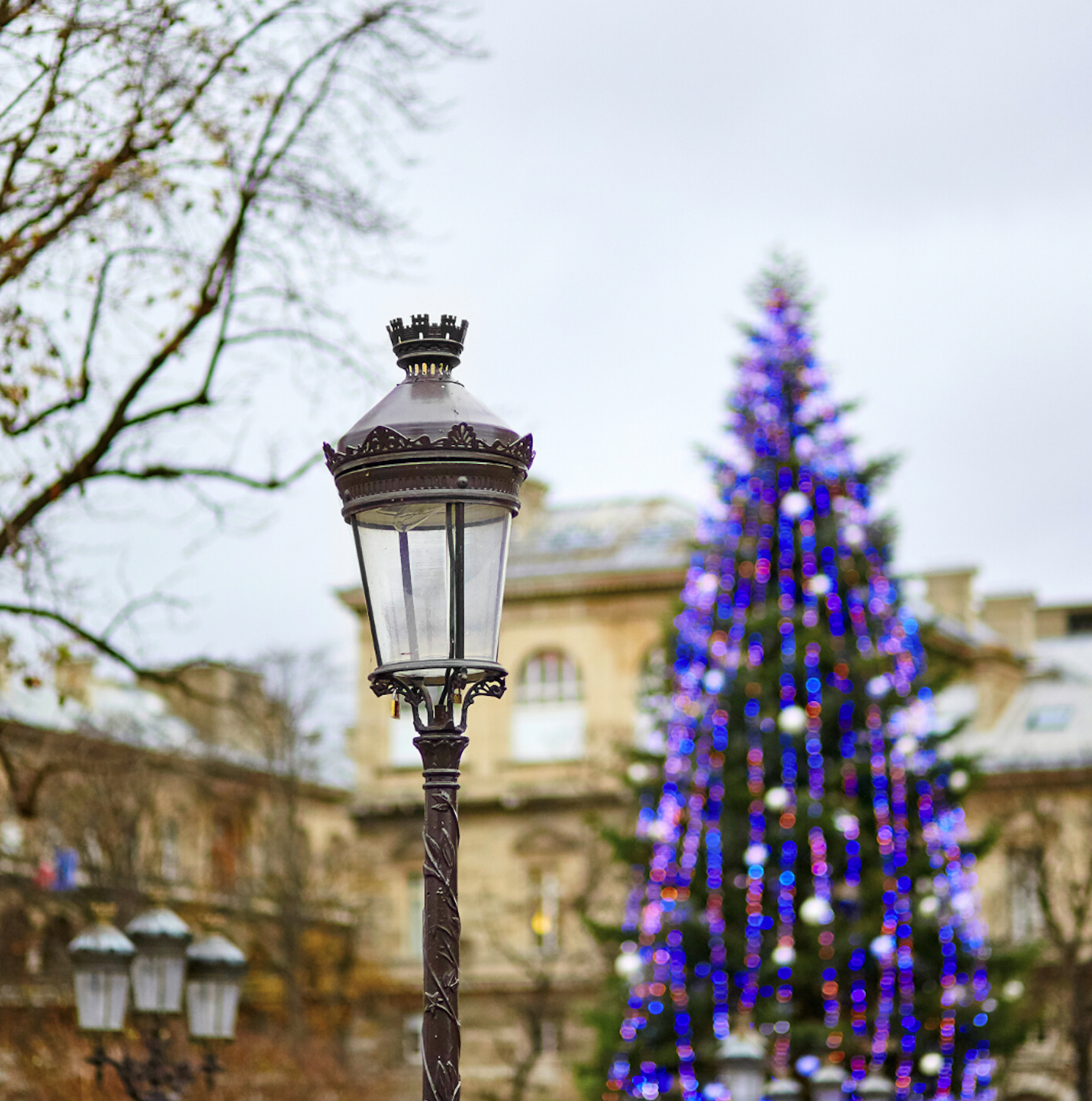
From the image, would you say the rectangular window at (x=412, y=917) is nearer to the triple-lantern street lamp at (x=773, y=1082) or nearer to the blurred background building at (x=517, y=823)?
the blurred background building at (x=517, y=823)

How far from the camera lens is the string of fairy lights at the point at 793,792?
2220 centimetres

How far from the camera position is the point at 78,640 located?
13539 millimetres

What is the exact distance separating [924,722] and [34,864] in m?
19.2

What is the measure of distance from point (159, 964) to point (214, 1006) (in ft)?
1.87

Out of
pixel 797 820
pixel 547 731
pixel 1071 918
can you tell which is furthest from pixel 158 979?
pixel 547 731

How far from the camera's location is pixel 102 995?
541 inches

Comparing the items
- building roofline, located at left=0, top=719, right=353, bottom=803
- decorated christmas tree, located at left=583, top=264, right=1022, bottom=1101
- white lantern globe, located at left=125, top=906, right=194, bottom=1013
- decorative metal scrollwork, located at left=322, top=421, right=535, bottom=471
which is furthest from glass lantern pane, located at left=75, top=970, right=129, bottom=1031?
decorated christmas tree, located at left=583, top=264, right=1022, bottom=1101

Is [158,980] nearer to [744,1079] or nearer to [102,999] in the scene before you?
[102,999]

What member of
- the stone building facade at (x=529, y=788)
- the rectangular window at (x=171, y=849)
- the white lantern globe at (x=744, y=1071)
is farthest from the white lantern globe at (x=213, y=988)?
the stone building facade at (x=529, y=788)

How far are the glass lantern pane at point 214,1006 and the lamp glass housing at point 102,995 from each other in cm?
73

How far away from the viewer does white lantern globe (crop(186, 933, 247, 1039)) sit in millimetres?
14383

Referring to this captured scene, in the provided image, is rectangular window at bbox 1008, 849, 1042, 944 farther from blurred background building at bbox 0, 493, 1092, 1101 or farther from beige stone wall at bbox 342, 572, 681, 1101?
beige stone wall at bbox 342, 572, 681, 1101

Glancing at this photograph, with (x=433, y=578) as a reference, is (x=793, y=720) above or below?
above

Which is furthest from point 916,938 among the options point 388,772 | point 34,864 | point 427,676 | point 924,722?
point 388,772
